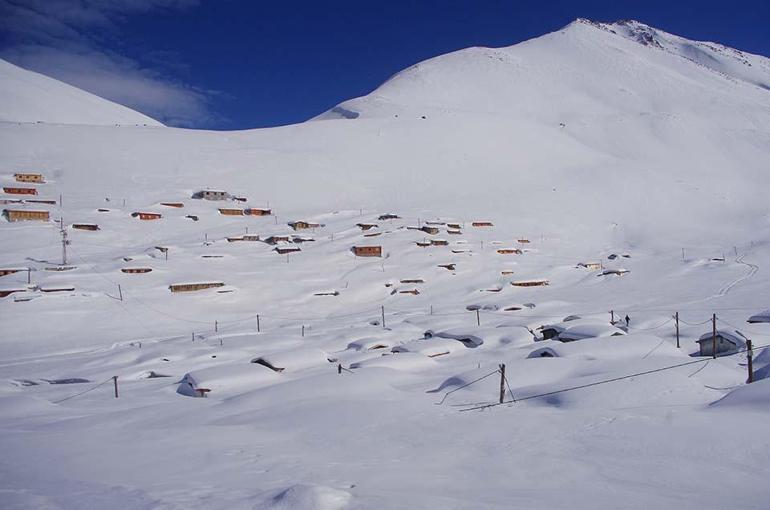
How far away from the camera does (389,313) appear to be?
36.4 metres

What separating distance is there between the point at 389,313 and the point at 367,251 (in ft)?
45.3

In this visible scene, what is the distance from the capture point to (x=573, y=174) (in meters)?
88.3

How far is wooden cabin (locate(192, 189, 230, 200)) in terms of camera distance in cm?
6444

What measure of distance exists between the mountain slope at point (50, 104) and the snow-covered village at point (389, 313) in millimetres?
2584

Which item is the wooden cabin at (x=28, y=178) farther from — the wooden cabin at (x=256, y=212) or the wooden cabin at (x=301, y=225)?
the wooden cabin at (x=301, y=225)

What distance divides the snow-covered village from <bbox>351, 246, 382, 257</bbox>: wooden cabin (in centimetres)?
31

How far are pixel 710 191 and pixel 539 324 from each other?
231 ft

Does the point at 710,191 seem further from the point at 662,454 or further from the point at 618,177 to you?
the point at 662,454

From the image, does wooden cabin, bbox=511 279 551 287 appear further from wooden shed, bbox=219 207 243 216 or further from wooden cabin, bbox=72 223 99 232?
wooden cabin, bbox=72 223 99 232

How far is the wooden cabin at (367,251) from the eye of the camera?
49.1 m

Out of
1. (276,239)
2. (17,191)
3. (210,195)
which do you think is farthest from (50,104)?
(276,239)

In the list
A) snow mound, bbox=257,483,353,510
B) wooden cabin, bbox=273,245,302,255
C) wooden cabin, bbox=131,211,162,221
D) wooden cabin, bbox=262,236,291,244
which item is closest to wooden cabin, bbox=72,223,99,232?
wooden cabin, bbox=131,211,162,221

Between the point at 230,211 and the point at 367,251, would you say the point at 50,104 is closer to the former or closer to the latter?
the point at 230,211

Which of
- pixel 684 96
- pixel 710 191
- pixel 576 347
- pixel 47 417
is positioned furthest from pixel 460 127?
pixel 47 417
